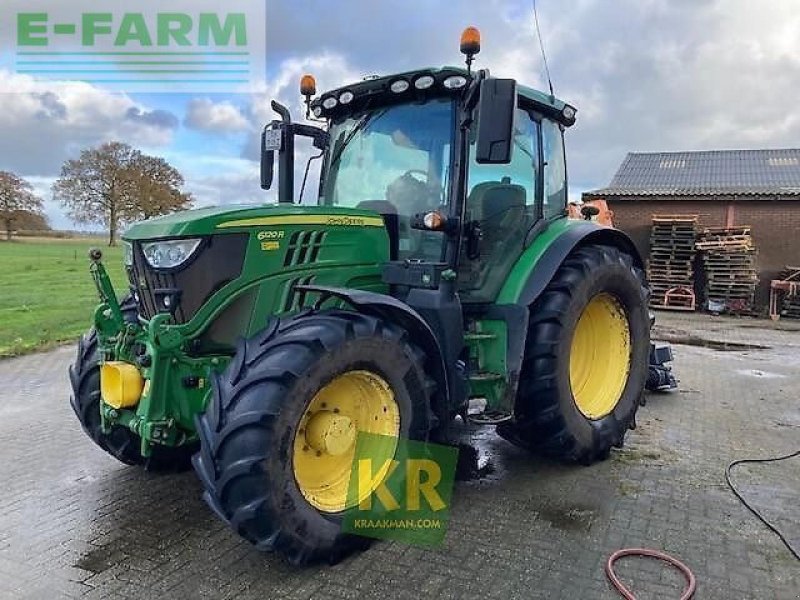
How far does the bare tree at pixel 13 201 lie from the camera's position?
29500mm

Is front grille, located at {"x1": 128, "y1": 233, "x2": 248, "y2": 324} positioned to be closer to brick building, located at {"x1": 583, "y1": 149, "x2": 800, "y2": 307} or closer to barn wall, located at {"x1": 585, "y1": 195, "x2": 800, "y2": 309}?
barn wall, located at {"x1": 585, "y1": 195, "x2": 800, "y2": 309}

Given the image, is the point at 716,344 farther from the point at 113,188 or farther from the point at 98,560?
the point at 113,188

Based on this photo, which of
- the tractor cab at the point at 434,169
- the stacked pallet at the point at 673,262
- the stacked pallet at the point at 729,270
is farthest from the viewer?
the stacked pallet at the point at 673,262

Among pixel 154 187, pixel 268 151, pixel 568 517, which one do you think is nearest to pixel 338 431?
pixel 568 517

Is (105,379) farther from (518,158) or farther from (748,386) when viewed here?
(748,386)

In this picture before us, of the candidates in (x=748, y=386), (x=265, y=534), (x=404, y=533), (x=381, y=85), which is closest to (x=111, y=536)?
(x=265, y=534)

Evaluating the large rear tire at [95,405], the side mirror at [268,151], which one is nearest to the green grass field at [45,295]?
the large rear tire at [95,405]

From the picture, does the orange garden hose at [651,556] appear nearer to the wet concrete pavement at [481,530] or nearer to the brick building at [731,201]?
the wet concrete pavement at [481,530]

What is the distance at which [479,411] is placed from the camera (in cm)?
390

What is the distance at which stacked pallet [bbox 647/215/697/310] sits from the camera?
15.1 m

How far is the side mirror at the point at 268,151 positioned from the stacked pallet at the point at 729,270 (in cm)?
1294

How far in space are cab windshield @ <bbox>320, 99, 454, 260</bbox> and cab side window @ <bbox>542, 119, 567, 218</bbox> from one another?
1.02 metres

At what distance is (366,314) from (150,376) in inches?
40.8

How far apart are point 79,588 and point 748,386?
262 inches
